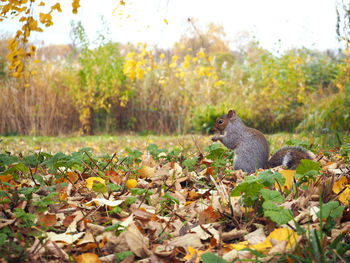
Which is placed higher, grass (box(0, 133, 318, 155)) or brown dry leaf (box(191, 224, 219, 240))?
brown dry leaf (box(191, 224, 219, 240))

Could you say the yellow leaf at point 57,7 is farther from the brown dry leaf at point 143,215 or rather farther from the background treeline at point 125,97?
the background treeline at point 125,97

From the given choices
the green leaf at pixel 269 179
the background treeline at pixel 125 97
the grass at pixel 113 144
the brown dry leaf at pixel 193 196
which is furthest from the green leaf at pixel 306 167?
the background treeline at pixel 125 97

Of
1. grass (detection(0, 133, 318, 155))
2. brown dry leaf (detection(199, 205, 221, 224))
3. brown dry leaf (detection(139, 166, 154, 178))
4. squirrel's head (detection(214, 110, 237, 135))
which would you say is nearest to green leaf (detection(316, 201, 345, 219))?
brown dry leaf (detection(199, 205, 221, 224))

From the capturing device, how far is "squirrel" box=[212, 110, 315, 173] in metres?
2.58

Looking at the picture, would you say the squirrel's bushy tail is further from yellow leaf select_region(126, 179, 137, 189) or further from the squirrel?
yellow leaf select_region(126, 179, 137, 189)

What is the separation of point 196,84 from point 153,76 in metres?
1.24

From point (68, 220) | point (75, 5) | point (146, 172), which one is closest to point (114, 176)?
point (146, 172)

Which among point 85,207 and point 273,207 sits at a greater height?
point 273,207

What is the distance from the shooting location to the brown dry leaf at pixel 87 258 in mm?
1301

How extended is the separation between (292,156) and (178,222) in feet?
4.10

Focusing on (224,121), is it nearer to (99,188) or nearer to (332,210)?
(99,188)

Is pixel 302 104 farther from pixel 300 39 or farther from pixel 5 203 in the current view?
pixel 5 203

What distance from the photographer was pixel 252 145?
2.92m

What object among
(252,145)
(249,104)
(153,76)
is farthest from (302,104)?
(252,145)
